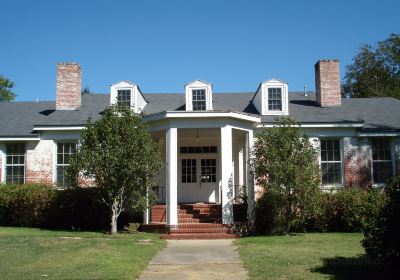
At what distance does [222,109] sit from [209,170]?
9.99 feet

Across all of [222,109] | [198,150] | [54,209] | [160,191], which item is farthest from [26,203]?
[222,109]

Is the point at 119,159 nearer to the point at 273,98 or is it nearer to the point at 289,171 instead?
the point at 289,171

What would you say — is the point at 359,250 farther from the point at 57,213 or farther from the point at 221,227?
the point at 57,213

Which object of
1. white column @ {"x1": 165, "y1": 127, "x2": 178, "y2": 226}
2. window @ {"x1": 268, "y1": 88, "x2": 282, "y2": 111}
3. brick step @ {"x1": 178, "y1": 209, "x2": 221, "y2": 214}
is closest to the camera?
white column @ {"x1": 165, "y1": 127, "x2": 178, "y2": 226}

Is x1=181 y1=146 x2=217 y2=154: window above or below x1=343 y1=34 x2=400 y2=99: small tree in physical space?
below

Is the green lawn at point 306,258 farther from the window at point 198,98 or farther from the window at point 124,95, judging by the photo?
the window at point 124,95

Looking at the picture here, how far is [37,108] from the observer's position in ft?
77.3

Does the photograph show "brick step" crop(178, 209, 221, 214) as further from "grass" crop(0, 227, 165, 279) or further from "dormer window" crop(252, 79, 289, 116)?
"dormer window" crop(252, 79, 289, 116)

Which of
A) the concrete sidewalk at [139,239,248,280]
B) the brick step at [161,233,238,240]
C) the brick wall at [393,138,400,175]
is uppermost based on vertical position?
the brick wall at [393,138,400,175]

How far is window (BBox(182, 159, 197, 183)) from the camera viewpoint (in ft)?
69.5

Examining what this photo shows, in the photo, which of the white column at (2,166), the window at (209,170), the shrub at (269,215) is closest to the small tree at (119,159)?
the shrub at (269,215)

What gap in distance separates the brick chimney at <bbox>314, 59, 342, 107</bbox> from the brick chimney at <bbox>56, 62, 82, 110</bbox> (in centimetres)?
1229

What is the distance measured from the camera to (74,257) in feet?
34.2

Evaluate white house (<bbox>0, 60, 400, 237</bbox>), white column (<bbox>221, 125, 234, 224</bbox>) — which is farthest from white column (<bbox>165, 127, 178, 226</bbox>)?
white column (<bbox>221, 125, 234, 224</bbox>)
